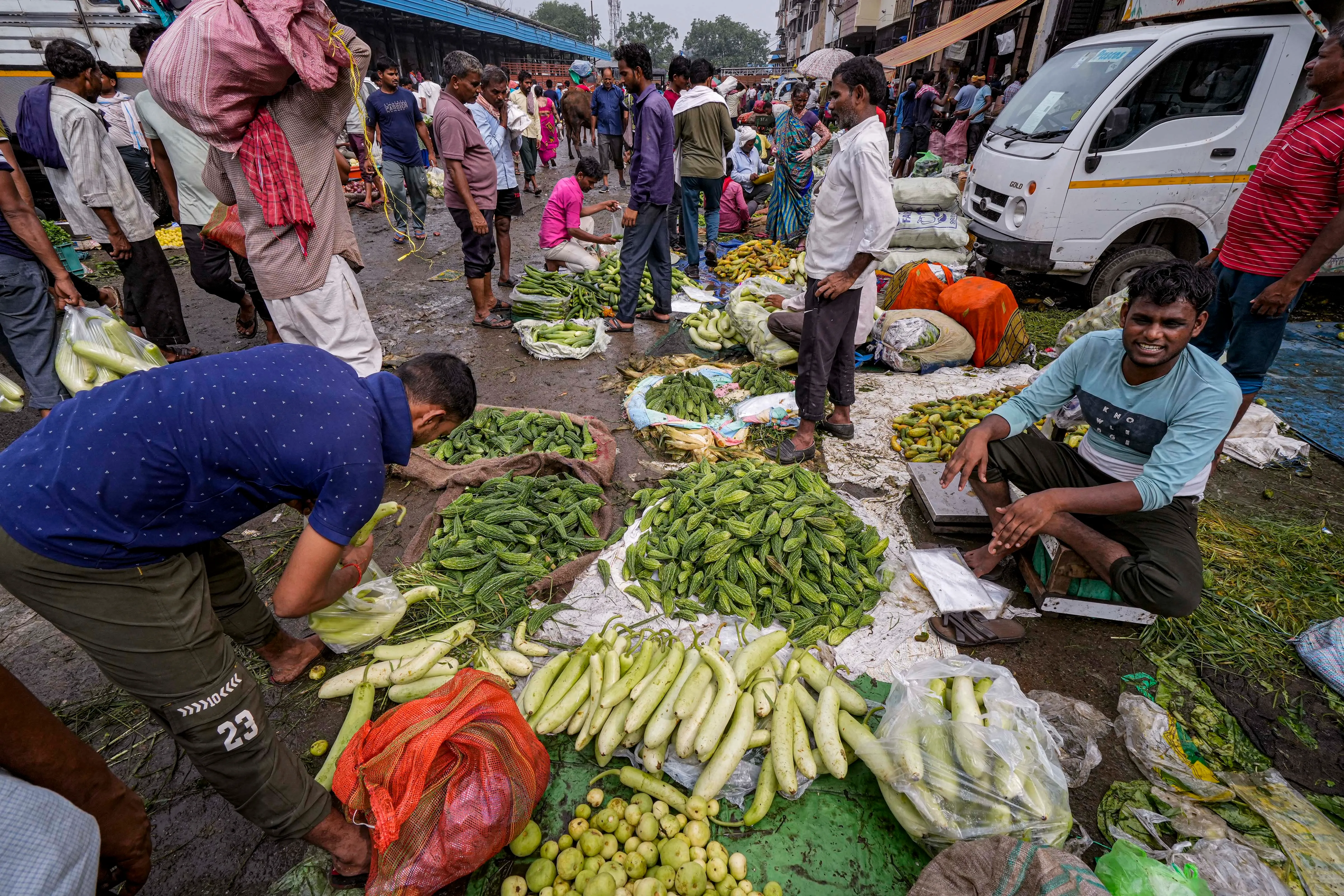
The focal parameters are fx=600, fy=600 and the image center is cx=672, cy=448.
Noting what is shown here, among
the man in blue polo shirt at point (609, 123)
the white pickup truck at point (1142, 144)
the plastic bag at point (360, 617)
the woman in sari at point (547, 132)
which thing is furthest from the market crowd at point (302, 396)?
the woman in sari at point (547, 132)

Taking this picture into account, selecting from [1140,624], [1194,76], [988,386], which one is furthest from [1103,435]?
[1194,76]

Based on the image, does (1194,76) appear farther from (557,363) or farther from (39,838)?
(39,838)

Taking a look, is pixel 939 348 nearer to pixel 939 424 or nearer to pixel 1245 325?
pixel 939 424

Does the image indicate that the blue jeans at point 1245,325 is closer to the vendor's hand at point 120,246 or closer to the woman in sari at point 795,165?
the woman in sari at point 795,165

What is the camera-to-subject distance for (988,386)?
219 inches

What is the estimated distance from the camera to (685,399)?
5016mm

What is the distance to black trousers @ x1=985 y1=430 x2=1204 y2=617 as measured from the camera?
270 centimetres

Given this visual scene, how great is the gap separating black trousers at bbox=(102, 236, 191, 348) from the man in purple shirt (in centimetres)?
417

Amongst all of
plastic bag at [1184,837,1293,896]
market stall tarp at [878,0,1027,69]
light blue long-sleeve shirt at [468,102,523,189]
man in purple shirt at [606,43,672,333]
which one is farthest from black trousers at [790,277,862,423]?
market stall tarp at [878,0,1027,69]

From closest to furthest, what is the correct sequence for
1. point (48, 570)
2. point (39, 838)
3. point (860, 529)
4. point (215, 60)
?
point (39, 838)
point (48, 570)
point (215, 60)
point (860, 529)

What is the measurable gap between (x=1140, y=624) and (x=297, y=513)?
496 centimetres

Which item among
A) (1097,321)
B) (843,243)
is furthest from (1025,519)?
(1097,321)

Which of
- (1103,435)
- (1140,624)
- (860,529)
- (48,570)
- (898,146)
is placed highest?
(898,146)

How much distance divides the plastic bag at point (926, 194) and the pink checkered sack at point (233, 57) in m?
7.17
